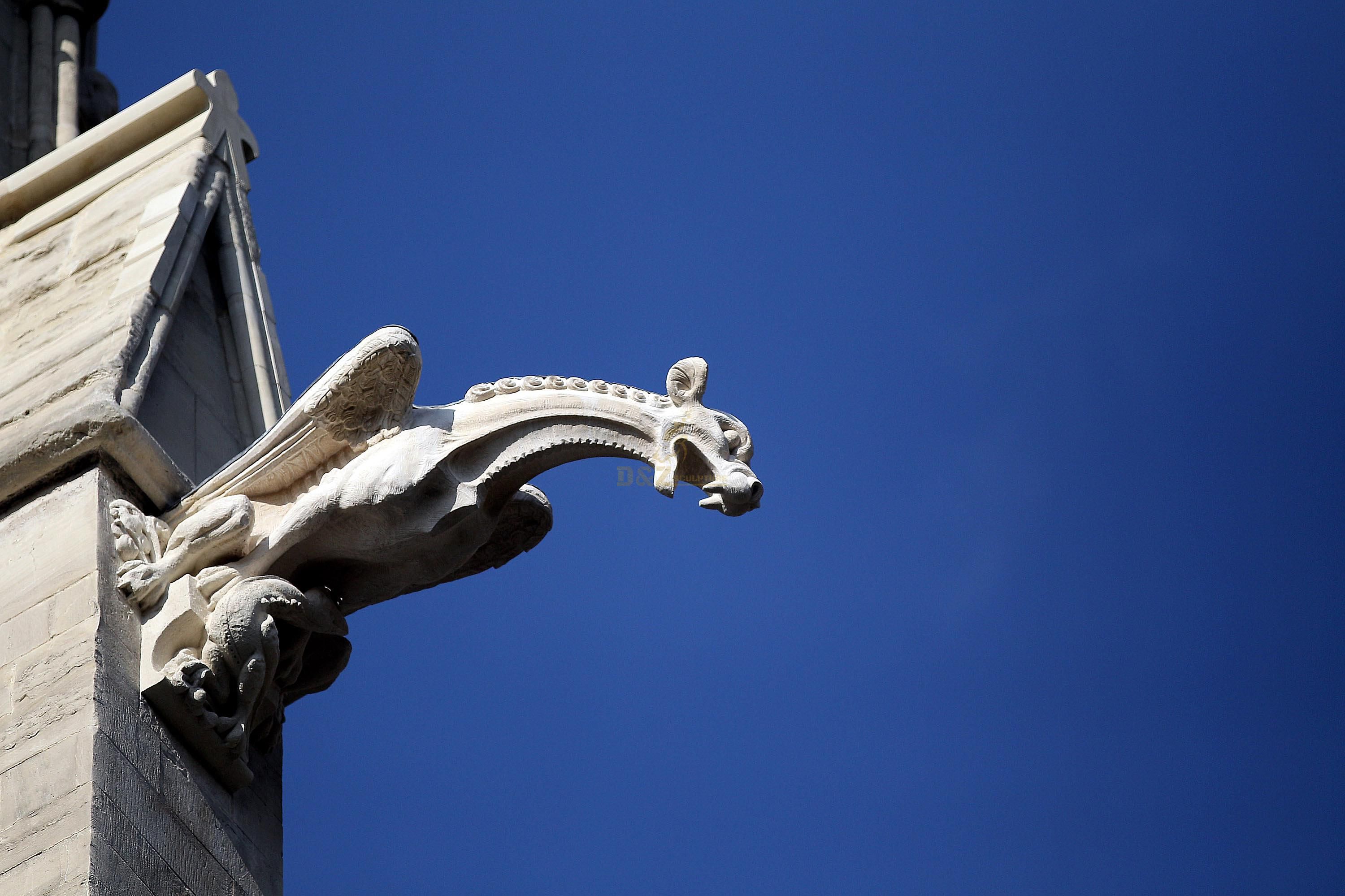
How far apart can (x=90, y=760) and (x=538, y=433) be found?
5.36 ft

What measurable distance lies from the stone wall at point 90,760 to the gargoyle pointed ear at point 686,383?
1738 millimetres

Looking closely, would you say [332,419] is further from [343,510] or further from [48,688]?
[48,688]

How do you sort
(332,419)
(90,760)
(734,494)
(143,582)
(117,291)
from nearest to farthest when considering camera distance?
1. (90,760)
2. (734,494)
3. (143,582)
4. (332,419)
5. (117,291)

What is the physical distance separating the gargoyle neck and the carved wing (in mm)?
226

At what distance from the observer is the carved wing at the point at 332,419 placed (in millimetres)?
6434

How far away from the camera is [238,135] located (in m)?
8.95

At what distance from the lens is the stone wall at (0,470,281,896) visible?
5.45 meters

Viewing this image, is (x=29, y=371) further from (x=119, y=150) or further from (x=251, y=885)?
(x=251, y=885)

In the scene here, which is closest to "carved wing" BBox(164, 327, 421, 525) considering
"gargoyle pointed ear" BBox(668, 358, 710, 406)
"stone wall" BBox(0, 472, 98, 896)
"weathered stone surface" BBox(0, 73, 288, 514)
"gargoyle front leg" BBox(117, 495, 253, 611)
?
"gargoyle front leg" BBox(117, 495, 253, 611)

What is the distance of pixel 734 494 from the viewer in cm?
587

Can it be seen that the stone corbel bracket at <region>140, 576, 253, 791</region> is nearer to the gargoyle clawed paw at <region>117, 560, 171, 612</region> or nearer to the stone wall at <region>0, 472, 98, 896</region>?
the gargoyle clawed paw at <region>117, 560, 171, 612</region>

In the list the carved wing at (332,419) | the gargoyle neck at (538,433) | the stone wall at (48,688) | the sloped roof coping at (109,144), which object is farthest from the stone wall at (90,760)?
the sloped roof coping at (109,144)

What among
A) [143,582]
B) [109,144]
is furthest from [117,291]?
[143,582]

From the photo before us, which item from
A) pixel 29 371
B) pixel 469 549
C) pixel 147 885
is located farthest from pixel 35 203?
pixel 147 885
